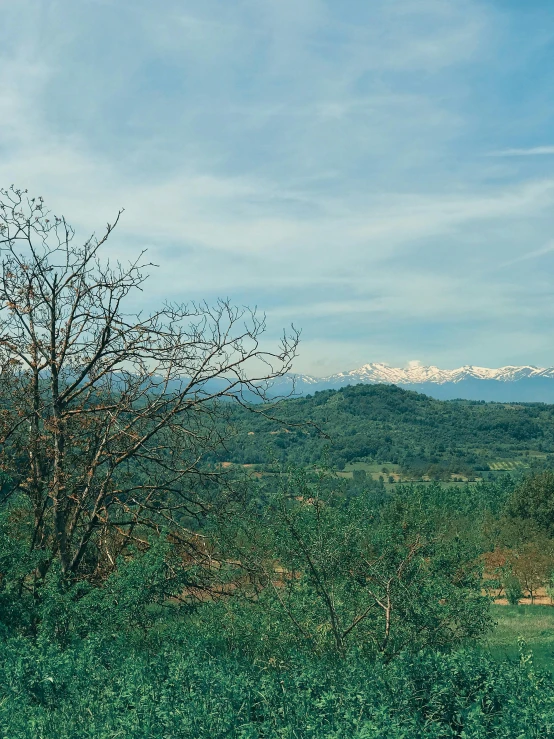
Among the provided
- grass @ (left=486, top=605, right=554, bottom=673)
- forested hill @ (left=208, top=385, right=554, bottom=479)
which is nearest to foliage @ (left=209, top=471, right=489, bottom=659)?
grass @ (left=486, top=605, right=554, bottom=673)

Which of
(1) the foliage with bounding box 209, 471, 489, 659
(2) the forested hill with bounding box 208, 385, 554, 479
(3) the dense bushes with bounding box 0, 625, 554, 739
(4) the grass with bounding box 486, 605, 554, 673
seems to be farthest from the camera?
(2) the forested hill with bounding box 208, 385, 554, 479

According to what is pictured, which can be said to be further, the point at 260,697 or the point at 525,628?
the point at 525,628

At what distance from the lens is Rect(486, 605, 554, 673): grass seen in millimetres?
11984

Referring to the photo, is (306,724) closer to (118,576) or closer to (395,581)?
(395,581)

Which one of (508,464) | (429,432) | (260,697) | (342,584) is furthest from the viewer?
(429,432)

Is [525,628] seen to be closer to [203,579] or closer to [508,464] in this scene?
[203,579]

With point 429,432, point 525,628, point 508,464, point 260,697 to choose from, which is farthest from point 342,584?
point 429,432

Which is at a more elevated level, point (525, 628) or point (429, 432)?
point (525, 628)

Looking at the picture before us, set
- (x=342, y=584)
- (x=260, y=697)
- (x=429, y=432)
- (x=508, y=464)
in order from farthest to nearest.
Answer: (x=429, y=432) → (x=508, y=464) → (x=342, y=584) → (x=260, y=697)

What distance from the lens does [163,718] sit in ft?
15.6

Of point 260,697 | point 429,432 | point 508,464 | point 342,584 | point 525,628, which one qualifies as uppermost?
point 342,584

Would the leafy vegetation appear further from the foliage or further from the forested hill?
the forested hill

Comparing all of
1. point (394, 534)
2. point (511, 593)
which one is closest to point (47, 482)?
point (394, 534)

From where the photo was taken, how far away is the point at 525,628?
688 inches
